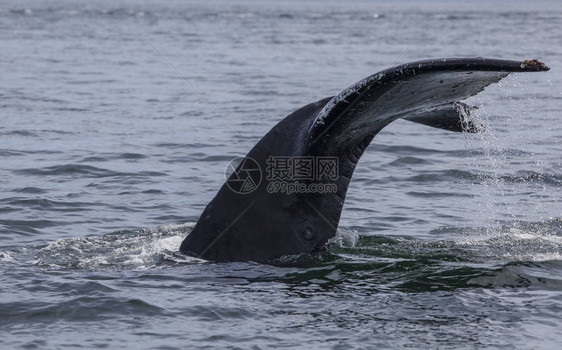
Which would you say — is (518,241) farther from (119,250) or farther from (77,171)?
(77,171)

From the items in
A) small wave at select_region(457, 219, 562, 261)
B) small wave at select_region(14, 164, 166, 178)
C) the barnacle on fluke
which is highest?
the barnacle on fluke

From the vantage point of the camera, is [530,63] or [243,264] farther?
[243,264]

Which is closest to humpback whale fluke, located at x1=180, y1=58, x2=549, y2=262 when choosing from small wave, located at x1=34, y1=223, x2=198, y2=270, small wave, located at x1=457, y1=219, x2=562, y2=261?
small wave, located at x1=34, y1=223, x2=198, y2=270

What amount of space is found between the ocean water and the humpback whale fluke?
0.32 meters

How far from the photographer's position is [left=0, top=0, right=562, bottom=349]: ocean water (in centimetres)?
586

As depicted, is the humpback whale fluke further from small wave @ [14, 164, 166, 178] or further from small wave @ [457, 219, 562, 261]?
small wave @ [14, 164, 166, 178]

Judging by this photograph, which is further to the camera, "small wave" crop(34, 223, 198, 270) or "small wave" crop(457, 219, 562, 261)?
"small wave" crop(457, 219, 562, 261)

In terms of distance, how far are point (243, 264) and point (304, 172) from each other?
2.63 ft

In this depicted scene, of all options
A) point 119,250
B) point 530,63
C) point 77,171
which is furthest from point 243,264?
point 77,171

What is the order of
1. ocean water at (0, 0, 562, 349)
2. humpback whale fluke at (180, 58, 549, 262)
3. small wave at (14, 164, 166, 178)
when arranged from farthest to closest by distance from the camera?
1. small wave at (14, 164, 166, 178)
2. ocean water at (0, 0, 562, 349)
3. humpback whale fluke at (180, 58, 549, 262)

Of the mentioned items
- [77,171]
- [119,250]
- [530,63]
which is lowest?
[119,250]

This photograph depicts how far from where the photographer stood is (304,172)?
5.77 m

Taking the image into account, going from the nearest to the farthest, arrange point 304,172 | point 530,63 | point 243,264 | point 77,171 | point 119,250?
point 530,63 → point 304,172 → point 243,264 → point 119,250 → point 77,171

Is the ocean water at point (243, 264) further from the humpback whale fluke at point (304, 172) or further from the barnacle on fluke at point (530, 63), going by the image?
the barnacle on fluke at point (530, 63)
